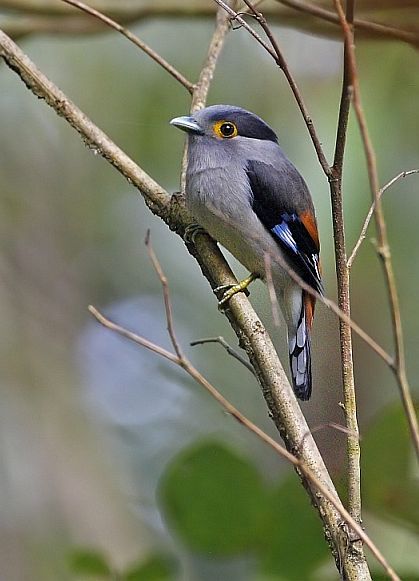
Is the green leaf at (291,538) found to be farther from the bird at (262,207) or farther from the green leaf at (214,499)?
the bird at (262,207)

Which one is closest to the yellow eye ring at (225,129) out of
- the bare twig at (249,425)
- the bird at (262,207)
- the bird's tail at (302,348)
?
the bird at (262,207)

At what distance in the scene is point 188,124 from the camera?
117 inches

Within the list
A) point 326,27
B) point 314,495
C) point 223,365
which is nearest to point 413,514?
point 314,495

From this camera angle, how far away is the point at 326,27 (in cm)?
346

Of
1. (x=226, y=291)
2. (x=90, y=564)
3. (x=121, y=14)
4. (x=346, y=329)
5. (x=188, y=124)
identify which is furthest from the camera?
(x=121, y=14)

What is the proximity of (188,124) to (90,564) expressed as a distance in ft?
4.48

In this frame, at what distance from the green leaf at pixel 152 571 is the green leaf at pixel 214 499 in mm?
87

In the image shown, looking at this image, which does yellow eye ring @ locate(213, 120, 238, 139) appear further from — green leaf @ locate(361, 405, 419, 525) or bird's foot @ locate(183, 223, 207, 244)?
green leaf @ locate(361, 405, 419, 525)

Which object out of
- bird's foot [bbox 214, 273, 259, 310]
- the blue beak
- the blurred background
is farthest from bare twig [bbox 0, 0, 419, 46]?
bird's foot [bbox 214, 273, 259, 310]

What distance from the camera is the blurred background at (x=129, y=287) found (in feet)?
15.0

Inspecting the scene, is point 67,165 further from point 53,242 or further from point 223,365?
point 223,365

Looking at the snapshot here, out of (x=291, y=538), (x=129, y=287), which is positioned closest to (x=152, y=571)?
(x=291, y=538)

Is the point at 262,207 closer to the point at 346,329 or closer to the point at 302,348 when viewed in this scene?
the point at 302,348

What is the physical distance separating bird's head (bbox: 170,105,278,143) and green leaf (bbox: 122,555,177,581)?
4.33 feet
